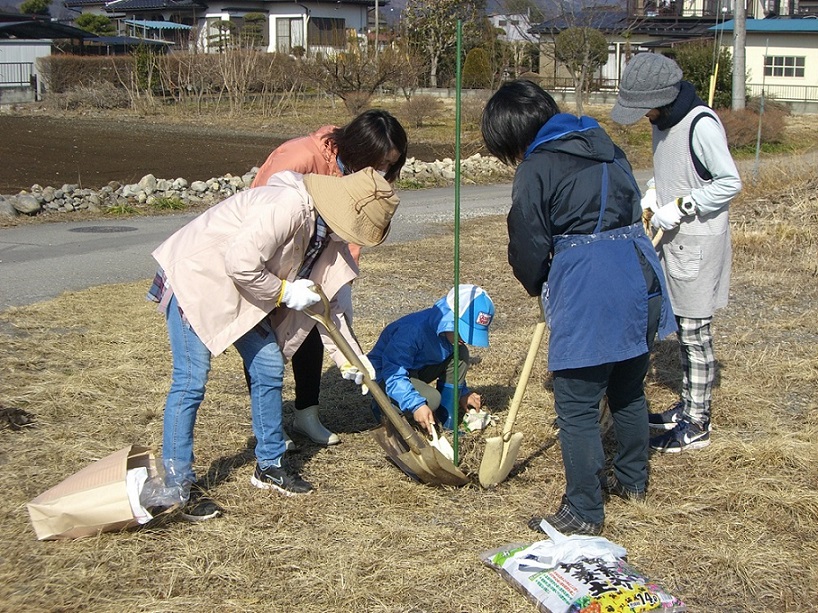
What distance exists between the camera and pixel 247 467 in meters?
3.89

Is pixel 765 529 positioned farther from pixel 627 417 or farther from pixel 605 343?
pixel 605 343

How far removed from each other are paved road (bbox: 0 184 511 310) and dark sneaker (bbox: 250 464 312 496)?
371 centimetres

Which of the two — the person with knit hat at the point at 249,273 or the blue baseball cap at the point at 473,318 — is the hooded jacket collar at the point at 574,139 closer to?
the person with knit hat at the point at 249,273

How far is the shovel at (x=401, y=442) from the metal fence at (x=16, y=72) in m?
34.6

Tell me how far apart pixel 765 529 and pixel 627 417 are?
Answer: 0.62 meters

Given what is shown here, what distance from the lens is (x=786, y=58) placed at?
37344 mm

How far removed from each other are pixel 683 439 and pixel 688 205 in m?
1.03

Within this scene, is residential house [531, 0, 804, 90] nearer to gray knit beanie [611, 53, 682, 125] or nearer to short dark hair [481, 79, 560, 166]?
gray knit beanie [611, 53, 682, 125]

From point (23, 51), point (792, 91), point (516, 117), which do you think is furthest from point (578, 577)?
point (792, 91)

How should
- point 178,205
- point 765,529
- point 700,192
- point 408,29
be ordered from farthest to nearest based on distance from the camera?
point 408,29
point 178,205
point 700,192
point 765,529

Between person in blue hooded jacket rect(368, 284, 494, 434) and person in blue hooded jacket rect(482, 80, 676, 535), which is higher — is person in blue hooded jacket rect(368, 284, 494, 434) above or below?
below

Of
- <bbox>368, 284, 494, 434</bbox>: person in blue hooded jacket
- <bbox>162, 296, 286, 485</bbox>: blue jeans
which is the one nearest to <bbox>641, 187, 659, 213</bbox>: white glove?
<bbox>368, 284, 494, 434</bbox>: person in blue hooded jacket

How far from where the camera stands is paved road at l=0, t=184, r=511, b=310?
7.48m

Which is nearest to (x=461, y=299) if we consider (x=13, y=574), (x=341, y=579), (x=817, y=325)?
(x=341, y=579)
